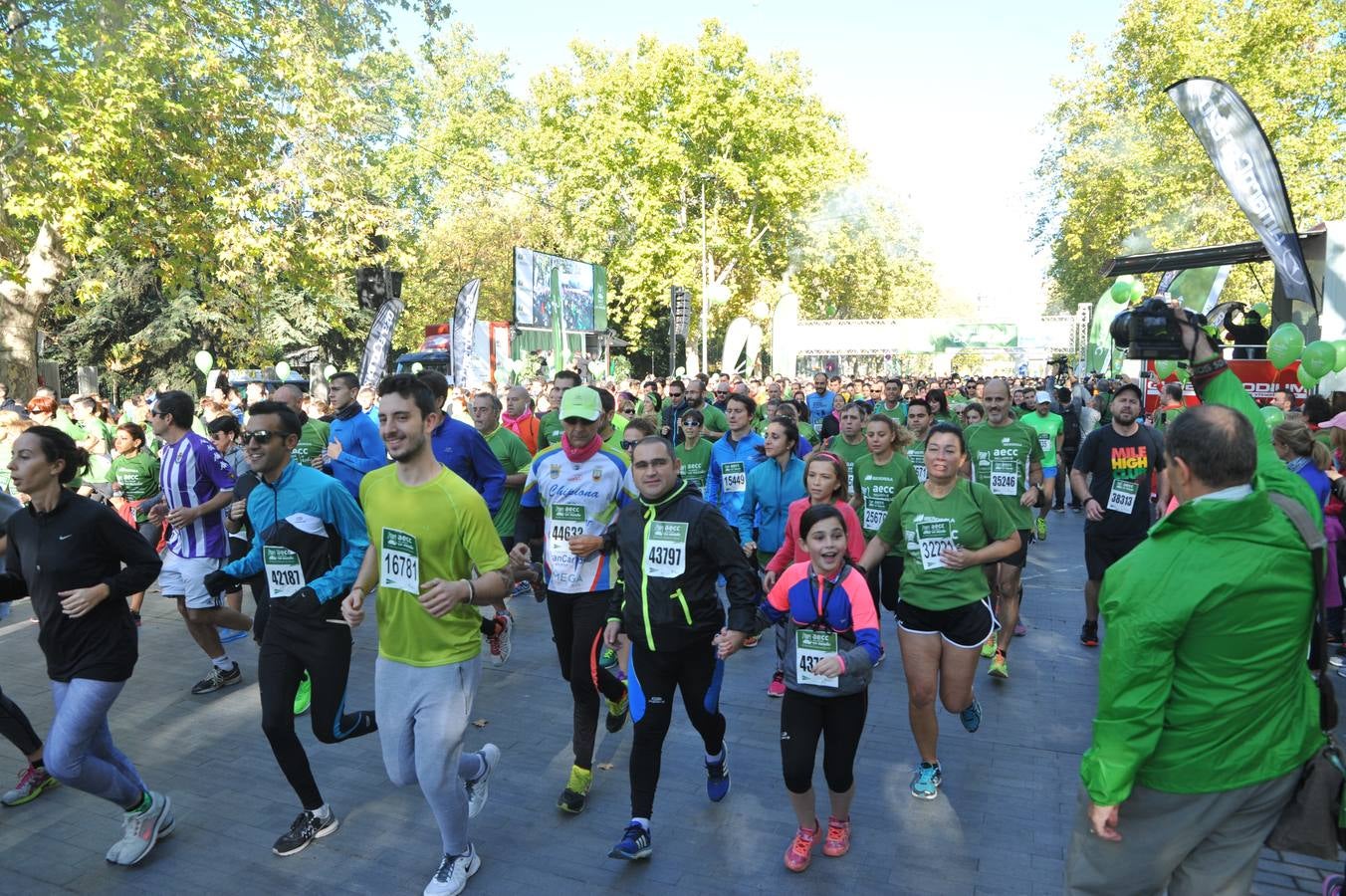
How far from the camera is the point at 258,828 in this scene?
4438 mm

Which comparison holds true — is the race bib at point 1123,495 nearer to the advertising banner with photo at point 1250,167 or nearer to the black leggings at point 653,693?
the black leggings at point 653,693

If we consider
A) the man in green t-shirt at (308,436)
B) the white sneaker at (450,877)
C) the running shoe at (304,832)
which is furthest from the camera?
the man in green t-shirt at (308,436)

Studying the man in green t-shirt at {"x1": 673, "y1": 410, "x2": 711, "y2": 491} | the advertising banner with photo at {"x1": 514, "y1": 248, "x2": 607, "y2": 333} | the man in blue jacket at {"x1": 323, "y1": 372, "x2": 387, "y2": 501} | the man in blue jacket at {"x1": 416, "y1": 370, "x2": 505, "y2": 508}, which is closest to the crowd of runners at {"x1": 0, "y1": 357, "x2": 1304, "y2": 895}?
the man in blue jacket at {"x1": 416, "y1": 370, "x2": 505, "y2": 508}

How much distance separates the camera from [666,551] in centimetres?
407

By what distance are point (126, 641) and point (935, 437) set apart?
380 centimetres

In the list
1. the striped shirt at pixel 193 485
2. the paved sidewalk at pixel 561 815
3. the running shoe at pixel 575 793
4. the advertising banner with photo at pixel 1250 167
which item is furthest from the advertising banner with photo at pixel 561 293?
the running shoe at pixel 575 793

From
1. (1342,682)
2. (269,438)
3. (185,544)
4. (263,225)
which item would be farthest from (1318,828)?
(263,225)

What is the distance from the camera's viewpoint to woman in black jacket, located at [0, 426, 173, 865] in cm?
391

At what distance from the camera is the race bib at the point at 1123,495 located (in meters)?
6.95

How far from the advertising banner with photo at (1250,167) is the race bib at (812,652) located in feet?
39.9

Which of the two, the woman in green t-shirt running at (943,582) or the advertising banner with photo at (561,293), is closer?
the woman in green t-shirt running at (943,582)

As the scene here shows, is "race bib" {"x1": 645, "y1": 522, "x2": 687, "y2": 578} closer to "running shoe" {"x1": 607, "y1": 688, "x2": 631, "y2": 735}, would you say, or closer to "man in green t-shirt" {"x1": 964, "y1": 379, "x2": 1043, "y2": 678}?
"running shoe" {"x1": 607, "y1": 688, "x2": 631, "y2": 735}

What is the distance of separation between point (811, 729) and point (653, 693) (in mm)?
684

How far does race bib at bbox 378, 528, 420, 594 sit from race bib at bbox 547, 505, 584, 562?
3.88 ft
